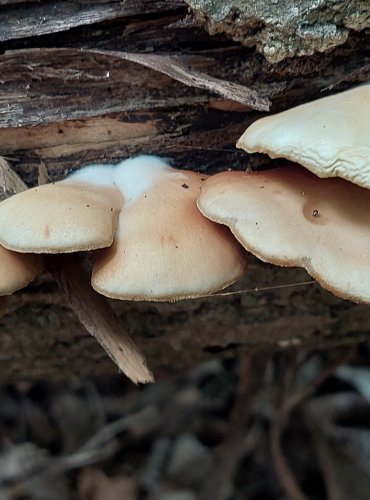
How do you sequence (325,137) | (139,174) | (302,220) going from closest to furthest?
1. (325,137)
2. (302,220)
3. (139,174)

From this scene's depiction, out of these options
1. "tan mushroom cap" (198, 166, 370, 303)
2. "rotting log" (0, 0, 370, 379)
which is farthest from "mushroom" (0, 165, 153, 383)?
"tan mushroom cap" (198, 166, 370, 303)

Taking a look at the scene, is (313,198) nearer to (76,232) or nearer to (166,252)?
(166,252)

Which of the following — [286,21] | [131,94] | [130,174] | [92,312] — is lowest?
[92,312]

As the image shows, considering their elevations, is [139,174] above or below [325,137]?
below

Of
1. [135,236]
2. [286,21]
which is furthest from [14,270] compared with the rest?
[286,21]

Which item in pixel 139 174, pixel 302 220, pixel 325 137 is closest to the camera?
pixel 325 137

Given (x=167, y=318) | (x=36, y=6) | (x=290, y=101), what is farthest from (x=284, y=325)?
(x=36, y=6)

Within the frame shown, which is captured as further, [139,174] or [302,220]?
[139,174]
